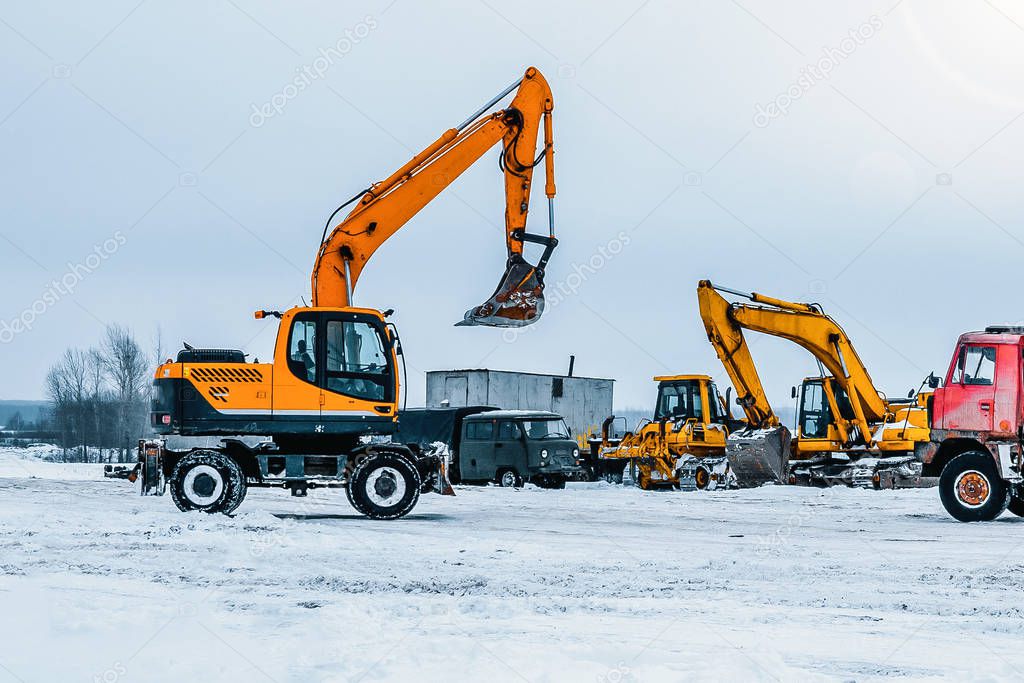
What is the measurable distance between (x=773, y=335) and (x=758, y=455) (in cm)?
325

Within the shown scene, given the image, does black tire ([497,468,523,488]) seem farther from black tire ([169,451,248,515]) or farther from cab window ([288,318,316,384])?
black tire ([169,451,248,515])

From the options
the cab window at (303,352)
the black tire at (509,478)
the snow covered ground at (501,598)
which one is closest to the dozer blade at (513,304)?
the cab window at (303,352)

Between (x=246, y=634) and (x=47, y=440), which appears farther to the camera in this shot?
(x=47, y=440)

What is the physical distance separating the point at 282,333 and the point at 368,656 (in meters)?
10.0

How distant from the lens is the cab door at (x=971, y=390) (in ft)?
60.3

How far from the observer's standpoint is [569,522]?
1775cm

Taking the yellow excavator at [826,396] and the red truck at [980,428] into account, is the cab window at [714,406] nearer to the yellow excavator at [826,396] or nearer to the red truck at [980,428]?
the yellow excavator at [826,396]

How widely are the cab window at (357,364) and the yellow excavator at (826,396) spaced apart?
12.1 m

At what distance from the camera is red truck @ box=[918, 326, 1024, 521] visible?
18.0m

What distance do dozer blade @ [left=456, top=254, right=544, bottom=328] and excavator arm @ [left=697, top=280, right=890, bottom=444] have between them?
10099 mm

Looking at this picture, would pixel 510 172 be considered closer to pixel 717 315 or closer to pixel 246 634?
pixel 717 315

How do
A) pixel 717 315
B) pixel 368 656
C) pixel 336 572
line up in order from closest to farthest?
pixel 368 656
pixel 336 572
pixel 717 315

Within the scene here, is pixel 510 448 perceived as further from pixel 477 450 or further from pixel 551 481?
pixel 551 481

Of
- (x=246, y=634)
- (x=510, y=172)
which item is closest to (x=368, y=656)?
(x=246, y=634)
